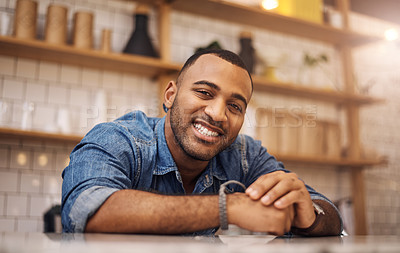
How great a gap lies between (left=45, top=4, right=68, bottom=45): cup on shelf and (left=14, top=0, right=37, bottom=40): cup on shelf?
0.27 feet

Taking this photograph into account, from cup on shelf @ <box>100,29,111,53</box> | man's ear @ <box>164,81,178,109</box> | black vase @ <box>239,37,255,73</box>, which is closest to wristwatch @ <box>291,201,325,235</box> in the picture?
man's ear @ <box>164,81,178,109</box>

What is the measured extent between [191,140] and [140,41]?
1.57 m

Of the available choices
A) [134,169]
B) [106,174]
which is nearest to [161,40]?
[134,169]

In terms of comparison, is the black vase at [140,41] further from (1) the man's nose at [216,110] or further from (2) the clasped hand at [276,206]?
(2) the clasped hand at [276,206]

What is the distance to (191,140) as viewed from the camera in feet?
5.19

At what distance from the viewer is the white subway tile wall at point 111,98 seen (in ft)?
8.87

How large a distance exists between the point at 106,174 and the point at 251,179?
728 mm

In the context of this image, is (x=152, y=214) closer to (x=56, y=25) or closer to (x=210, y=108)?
(x=210, y=108)

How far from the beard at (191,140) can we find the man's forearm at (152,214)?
1.54 feet

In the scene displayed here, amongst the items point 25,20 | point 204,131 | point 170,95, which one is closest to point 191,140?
point 204,131

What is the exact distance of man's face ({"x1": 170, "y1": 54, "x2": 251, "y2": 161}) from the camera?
1.57 m

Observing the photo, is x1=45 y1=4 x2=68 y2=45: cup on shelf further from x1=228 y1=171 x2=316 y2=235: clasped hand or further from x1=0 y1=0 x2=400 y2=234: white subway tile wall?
x1=228 y1=171 x2=316 y2=235: clasped hand

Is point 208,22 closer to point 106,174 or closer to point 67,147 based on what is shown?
point 67,147

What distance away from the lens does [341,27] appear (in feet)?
12.5
